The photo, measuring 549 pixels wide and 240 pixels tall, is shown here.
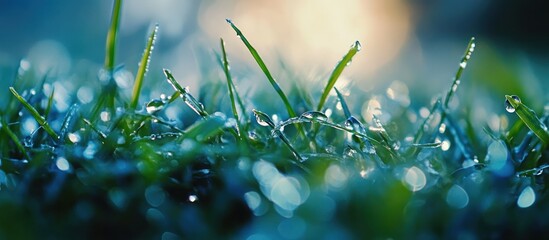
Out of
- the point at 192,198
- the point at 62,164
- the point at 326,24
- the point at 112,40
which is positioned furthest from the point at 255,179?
the point at 326,24

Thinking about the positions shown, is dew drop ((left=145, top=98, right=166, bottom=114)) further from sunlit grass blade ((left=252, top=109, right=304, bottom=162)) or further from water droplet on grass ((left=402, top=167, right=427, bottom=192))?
water droplet on grass ((left=402, top=167, right=427, bottom=192))

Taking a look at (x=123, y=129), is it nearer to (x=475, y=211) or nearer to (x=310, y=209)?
(x=310, y=209)

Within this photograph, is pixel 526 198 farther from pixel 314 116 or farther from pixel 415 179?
pixel 314 116

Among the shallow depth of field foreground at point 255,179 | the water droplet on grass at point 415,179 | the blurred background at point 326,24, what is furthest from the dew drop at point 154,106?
the blurred background at point 326,24

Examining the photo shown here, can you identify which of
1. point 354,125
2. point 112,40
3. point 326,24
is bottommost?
point 354,125

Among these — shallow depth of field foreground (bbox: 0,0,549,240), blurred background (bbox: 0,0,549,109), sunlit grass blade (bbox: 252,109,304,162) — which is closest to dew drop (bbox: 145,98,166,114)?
shallow depth of field foreground (bbox: 0,0,549,240)

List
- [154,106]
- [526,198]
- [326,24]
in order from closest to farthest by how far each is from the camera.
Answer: [526,198] < [154,106] < [326,24]
